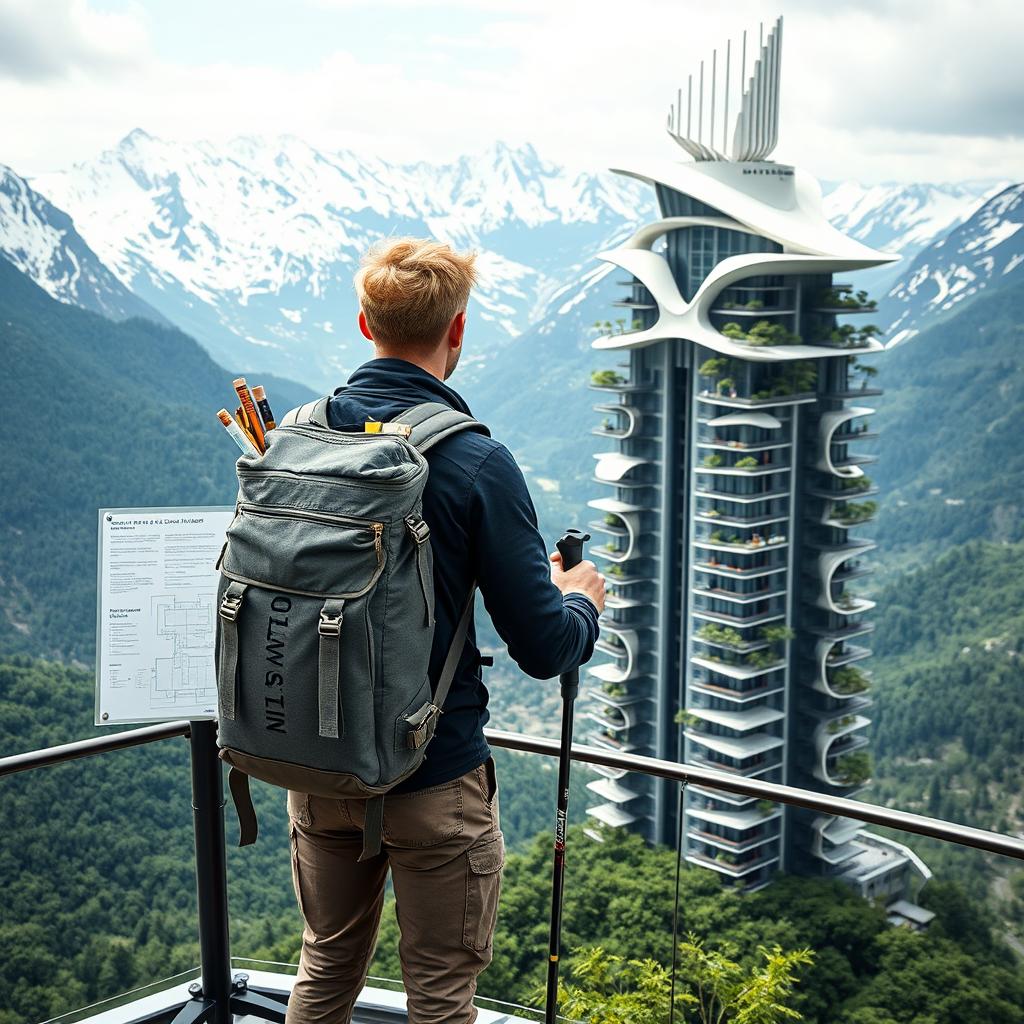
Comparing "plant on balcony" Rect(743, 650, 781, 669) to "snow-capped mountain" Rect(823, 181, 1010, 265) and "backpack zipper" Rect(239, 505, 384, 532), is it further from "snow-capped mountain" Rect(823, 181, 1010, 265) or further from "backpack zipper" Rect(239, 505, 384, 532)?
"snow-capped mountain" Rect(823, 181, 1010, 265)

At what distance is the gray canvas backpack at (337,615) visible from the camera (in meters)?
1.54

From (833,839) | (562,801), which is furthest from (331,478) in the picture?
(833,839)

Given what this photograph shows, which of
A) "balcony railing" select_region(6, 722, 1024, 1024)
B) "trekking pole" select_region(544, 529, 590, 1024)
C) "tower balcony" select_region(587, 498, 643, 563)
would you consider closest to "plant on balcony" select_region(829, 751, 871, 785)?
"tower balcony" select_region(587, 498, 643, 563)

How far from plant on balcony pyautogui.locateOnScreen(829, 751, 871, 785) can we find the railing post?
4106 cm

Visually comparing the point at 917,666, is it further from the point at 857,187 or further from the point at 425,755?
the point at 857,187

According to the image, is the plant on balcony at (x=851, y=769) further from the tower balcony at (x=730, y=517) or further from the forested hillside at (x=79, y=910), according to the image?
the forested hillside at (x=79, y=910)

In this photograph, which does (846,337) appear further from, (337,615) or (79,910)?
(337,615)

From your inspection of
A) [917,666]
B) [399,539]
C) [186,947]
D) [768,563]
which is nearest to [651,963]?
[186,947]

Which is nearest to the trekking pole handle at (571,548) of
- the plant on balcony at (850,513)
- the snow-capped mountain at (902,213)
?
the plant on balcony at (850,513)

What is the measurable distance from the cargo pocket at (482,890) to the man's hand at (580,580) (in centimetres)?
37

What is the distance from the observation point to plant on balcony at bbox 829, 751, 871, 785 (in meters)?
41.5

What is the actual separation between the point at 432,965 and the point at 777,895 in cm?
3955

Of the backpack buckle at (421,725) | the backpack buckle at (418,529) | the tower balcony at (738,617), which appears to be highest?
the backpack buckle at (418,529)

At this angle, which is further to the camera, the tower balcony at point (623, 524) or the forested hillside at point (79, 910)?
the tower balcony at point (623, 524)
